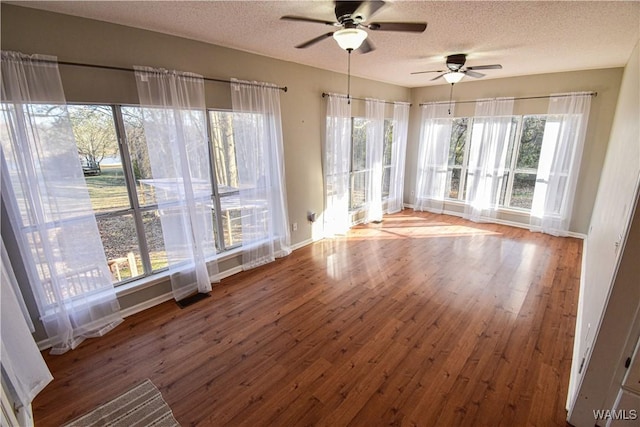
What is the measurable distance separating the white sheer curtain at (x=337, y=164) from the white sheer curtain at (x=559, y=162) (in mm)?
3296

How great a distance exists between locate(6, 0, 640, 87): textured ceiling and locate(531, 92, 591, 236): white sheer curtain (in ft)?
2.32

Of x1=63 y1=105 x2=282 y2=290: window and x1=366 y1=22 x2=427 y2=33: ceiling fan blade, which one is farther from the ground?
x1=366 y1=22 x2=427 y2=33: ceiling fan blade

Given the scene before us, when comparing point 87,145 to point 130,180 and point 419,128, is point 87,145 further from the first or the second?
point 419,128

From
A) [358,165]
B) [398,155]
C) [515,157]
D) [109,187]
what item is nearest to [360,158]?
[358,165]

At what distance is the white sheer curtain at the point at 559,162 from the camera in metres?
4.33

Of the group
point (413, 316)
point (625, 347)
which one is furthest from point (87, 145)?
point (625, 347)

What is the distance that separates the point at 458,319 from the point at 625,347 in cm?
127

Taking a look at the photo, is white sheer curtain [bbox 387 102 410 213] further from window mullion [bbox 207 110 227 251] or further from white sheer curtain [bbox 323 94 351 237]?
window mullion [bbox 207 110 227 251]

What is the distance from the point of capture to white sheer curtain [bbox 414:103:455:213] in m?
5.77

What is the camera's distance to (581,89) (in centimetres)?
429

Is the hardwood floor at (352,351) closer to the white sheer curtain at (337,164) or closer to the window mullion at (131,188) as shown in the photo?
the window mullion at (131,188)
